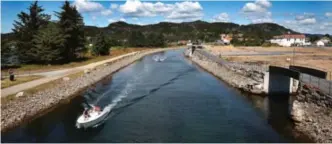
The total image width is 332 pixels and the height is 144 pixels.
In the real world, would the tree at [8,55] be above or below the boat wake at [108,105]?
above

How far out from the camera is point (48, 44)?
63656mm

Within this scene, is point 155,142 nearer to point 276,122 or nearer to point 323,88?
point 276,122

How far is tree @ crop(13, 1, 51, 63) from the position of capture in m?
65.4

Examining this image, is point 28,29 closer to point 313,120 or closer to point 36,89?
point 36,89

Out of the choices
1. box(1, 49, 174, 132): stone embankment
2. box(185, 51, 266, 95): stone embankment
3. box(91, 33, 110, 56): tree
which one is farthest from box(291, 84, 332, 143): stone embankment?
box(91, 33, 110, 56): tree

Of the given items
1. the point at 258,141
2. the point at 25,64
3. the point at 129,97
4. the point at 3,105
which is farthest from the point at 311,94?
the point at 25,64

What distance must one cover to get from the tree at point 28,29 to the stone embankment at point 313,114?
4998cm

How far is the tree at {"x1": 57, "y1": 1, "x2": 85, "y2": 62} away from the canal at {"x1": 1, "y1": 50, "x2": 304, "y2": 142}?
24.7 meters

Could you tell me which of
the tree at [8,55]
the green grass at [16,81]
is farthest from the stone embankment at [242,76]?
the tree at [8,55]

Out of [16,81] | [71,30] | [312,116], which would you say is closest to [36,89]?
[16,81]

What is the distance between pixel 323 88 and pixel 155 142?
53.2ft

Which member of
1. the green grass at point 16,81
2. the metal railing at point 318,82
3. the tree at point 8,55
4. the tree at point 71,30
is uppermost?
the tree at point 71,30

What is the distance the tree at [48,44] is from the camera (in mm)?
62844

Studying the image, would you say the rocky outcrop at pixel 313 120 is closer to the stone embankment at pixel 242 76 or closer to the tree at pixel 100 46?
the stone embankment at pixel 242 76
